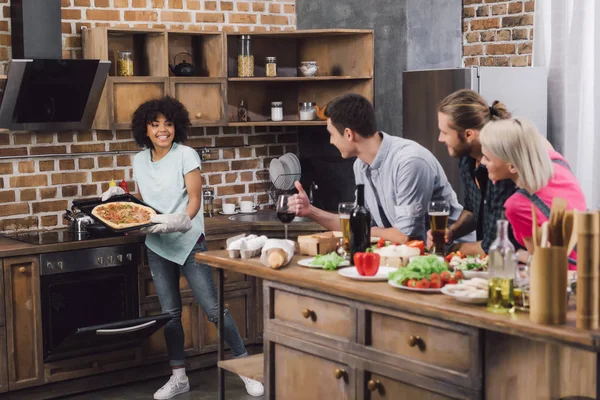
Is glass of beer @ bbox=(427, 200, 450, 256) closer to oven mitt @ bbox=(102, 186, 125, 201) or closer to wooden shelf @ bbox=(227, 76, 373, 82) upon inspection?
oven mitt @ bbox=(102, 186, 125, 201)

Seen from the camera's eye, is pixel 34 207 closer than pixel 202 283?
No

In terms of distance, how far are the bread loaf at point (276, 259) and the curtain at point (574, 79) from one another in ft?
8.39

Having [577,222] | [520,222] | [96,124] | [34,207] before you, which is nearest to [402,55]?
[96,124]

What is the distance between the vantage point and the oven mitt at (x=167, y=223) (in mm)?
4988

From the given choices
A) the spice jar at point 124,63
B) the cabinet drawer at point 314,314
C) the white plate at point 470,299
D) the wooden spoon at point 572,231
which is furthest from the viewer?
the spice jar at point 124,63

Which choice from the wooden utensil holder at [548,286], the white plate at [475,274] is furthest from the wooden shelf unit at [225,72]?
the wooden utensil holder at [548,286]

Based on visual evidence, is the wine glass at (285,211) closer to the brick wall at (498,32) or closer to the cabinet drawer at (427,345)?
the cabinet drawer at (427,345)

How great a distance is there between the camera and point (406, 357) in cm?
330

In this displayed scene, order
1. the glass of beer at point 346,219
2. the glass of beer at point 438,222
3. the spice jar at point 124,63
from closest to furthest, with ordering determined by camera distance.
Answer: the glass of beer at point 438,222, the glass of beer at point 346,219, the spice jar at point 124,63

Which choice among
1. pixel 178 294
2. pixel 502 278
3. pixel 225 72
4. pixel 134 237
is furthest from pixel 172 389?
pixel 502 278

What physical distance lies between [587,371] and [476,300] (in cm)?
41

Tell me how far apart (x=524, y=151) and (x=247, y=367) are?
5.94 feet

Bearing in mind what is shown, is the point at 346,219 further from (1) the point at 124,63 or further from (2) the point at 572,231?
(1) the point at 124,63

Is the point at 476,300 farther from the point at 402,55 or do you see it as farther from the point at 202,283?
the point at 402,55
